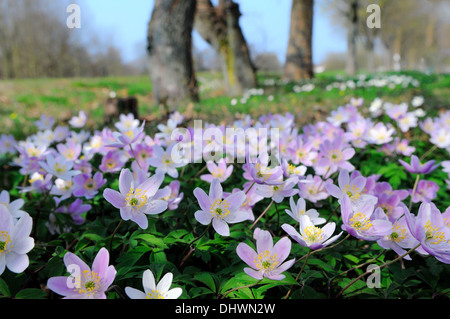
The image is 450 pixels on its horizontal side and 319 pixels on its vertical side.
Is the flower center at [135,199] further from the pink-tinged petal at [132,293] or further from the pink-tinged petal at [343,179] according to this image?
the pink-tinged petal at [343,179]

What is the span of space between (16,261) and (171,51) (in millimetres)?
5234

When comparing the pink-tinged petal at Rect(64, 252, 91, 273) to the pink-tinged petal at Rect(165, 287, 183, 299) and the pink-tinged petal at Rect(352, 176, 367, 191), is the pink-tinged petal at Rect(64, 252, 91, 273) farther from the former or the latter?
the pink-tinged petal at Rect(352, 176, 367, 191)

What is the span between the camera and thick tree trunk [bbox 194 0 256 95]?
8.17 m

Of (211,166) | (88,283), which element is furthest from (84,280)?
(211,166)

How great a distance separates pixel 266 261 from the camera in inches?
36.8

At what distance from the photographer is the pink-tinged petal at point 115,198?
3.00 feet

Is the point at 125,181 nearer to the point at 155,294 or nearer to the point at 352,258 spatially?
the point at 155,294

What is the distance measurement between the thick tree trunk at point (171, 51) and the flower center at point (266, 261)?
192 inches

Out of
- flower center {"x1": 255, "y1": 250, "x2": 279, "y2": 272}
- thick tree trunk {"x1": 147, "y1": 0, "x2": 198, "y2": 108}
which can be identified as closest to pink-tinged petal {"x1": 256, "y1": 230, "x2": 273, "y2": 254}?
flower center {"x1": 255, "y1": 250, "x2": 279, "y2": 272}

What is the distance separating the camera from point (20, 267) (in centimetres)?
84

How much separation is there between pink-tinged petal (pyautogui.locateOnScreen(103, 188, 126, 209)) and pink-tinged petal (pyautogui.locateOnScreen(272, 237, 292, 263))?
0.45 metres

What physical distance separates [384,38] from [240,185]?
1676 inches

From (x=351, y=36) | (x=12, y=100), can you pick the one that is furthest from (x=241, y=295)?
(x=351, y=36)
